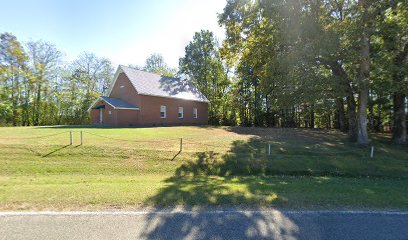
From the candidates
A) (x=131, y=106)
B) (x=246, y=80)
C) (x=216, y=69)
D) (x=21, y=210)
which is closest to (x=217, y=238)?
(x=21, y=210)

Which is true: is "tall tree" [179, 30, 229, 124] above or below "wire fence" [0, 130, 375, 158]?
above

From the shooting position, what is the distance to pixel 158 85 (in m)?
28.3

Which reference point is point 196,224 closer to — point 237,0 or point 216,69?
point 237,0

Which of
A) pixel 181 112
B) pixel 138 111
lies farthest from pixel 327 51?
pixel 181 112

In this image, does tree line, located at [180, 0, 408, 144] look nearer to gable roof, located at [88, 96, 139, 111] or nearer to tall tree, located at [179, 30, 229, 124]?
gable roof, located at [88, 96, 139, 111]

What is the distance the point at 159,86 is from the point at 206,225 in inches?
1007

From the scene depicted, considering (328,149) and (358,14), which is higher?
(358,14)

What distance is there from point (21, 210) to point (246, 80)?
3141cm

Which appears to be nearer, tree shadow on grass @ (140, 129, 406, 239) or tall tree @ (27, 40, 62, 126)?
tree shadow on grass @ (140, 129, 406, 239)

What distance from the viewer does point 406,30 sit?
1225 cm

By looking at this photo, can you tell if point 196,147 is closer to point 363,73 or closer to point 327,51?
Result: point 327,51

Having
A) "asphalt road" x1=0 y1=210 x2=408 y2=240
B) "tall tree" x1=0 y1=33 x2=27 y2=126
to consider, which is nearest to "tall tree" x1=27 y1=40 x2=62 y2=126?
"tall tree" x1=0 y1=33 x2=27 y2=126

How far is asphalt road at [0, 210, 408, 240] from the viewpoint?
3.69 metres

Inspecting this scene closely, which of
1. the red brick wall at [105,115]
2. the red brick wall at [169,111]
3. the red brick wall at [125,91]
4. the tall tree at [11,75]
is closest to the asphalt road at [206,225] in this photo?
the red brick wall at [105,115]
